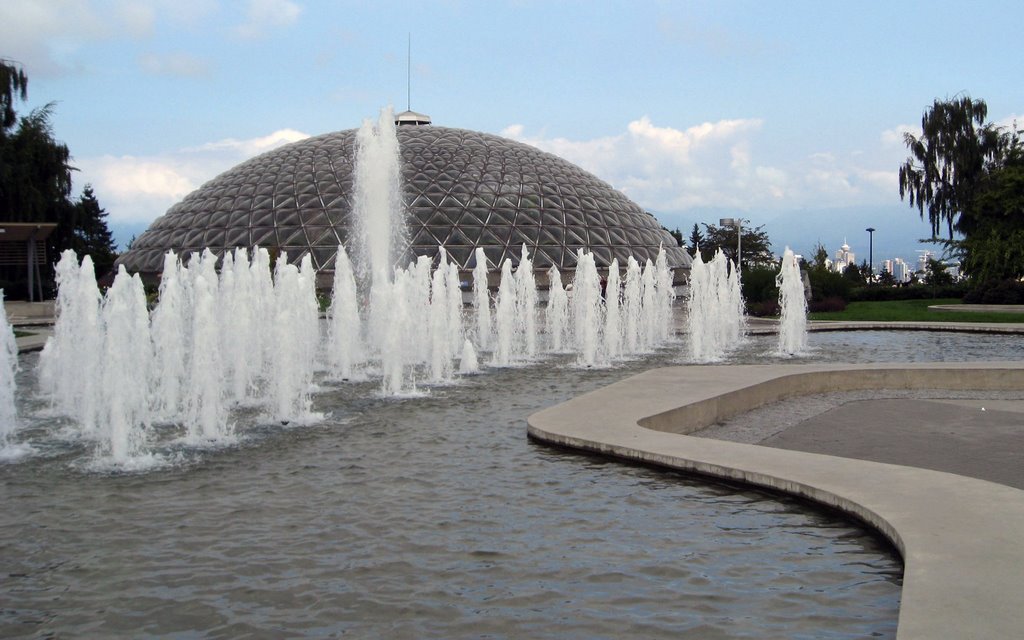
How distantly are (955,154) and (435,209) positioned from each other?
22.2m

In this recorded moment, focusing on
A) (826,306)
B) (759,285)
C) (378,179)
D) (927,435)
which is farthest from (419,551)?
(759,285)

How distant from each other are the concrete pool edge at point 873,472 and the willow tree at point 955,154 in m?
29.6

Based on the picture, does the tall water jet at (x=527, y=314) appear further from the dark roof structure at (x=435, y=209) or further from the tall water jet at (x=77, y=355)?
the dark roof structure at (x=435, y=209)

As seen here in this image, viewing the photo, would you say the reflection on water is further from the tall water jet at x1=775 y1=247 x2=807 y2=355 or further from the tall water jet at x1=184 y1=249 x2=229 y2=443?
the tall water jet at x1=775 y1=247 x2=807 y2=355

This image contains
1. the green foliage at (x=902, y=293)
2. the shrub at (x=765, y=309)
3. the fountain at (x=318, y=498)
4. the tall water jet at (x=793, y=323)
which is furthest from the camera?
the green foliage at (x=902, y=293)

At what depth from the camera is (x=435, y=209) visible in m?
40.2

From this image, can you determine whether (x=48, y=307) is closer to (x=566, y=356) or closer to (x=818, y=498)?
(x=566, y=356)

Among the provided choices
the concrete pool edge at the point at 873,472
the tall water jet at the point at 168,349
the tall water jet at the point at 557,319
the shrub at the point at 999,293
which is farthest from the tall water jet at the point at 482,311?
the shrub at the point at 999,293

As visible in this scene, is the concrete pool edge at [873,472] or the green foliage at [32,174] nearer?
the concrete pool edge at [873,472]

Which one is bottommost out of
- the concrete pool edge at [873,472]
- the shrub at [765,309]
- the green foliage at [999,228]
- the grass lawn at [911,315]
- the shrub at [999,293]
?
the concrete pool edge at [873,472]

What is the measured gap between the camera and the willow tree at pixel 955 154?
4141cm

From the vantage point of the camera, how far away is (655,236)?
45719mm

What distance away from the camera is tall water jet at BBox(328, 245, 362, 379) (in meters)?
17.1

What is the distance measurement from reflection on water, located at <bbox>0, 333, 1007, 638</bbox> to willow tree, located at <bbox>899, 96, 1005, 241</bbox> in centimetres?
3746
